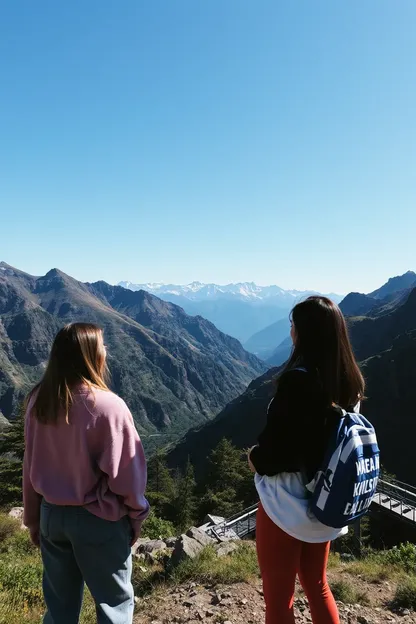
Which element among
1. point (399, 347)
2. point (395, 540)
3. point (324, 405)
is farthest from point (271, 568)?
point (399, 347)

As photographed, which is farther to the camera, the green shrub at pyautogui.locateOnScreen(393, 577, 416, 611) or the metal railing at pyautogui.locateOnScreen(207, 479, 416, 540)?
the metal railing at pyautogui.locateOnScreen(207, 479, 416, 540)

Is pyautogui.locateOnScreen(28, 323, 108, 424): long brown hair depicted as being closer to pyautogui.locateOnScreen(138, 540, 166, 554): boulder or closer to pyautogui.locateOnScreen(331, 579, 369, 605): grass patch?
pyautogui.locateOnScreen(331, 579, 369, 605): grass patch

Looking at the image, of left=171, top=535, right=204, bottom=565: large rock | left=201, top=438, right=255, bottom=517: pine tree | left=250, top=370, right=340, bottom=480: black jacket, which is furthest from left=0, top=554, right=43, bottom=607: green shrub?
left=201, top=438, right=255, bottom=517: pine tree

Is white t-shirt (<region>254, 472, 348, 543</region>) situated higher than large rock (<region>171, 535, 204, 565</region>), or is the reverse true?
white t-shirt (<region>254, 472, 348, 543</region>)

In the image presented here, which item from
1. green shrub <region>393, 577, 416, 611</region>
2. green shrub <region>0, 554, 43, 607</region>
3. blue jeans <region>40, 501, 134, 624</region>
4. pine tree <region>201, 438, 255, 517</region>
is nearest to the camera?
blue jeans <region>40, 501, 134, 624</region>

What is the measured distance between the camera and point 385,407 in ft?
243

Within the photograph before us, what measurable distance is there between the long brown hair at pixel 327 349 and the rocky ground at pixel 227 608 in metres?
3.14

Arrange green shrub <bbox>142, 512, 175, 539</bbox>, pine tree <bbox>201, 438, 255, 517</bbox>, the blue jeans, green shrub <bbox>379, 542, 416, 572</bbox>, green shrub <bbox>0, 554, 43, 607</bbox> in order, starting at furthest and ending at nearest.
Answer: pine tree <bbox>201, 438, 255, 517</bbox> < green shrub <bbox>142, 512, 175, 539</bbox> < green shrub <bbox>379, 542, 416, 572</bbox> < green shrub <bbox>0, 554, 43, 607</bbox> < the blue jeans

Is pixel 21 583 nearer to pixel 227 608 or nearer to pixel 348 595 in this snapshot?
pixel 227 608

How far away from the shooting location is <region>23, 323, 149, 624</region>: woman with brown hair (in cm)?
264

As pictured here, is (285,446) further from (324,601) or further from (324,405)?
(324,601)

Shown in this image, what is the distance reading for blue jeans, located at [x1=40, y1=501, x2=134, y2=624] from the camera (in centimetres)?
262

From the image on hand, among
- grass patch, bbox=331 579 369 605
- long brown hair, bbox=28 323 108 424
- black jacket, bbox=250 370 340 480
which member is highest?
long brown hair, bbox=28 323 108 424

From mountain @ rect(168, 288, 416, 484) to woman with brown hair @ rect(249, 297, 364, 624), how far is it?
5030 centimetres
